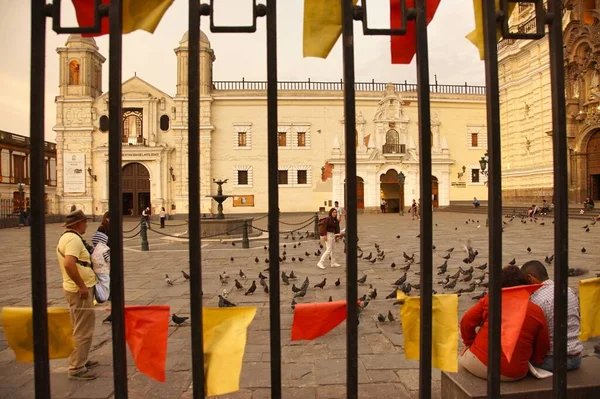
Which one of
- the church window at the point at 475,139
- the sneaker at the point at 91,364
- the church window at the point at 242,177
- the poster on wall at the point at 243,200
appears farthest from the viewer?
the church window at the point at 475,139

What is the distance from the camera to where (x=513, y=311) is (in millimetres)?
1972

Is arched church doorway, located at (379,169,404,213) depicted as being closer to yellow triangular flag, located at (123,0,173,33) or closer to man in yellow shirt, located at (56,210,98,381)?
man in yellow shirt, located at (56,210,98,381)

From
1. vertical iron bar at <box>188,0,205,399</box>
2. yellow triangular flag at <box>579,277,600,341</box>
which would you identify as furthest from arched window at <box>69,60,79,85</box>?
yellow triangular flag at <box>579,277,600,341</box>

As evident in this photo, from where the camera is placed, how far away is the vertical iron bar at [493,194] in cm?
158

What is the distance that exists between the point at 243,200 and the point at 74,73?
1713 cm

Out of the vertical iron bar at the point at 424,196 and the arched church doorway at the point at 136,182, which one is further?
the arched church doorway at the point at 136,182

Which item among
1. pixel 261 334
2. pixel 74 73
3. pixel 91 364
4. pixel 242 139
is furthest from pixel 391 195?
pixel 91 364

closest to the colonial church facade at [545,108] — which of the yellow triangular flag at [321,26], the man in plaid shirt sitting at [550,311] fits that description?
the man in plaid shirt sitting at [550,311]

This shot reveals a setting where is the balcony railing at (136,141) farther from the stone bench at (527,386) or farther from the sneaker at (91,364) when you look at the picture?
the stone bench at (527,386)

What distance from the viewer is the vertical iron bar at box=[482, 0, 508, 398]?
1580 millimetres

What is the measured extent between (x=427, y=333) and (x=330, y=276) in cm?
667

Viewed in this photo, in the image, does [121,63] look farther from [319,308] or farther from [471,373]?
[471,373]

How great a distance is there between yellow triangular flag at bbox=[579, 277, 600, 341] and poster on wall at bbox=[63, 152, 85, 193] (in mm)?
35697

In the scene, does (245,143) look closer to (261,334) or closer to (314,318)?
(261,334)
